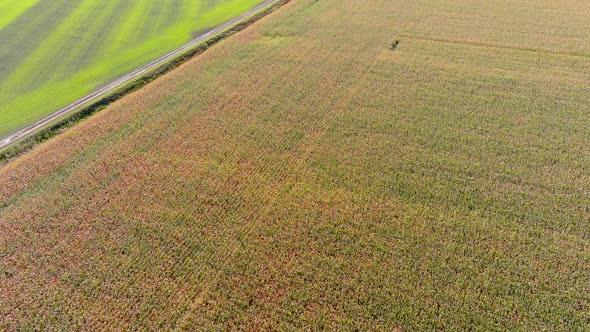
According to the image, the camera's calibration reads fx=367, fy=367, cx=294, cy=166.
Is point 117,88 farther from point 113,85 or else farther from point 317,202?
point 317,202

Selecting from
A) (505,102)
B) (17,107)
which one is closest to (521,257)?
(505,102)

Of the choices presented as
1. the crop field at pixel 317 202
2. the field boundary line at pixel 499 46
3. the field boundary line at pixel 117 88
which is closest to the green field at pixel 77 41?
the field boundary line at pixel 117 88

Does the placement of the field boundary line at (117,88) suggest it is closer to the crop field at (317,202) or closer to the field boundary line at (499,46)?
the crop field at (317,202)

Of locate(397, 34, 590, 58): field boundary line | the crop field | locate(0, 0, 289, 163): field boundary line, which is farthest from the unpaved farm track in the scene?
locate(397, 34, 590, 58): field boundary line

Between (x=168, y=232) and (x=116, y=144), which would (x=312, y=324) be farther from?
(x=116, y=144)

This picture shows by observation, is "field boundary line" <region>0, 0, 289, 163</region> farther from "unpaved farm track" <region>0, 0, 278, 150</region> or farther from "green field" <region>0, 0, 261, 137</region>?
"green field" <region>0, 0, 261, 137</region>
